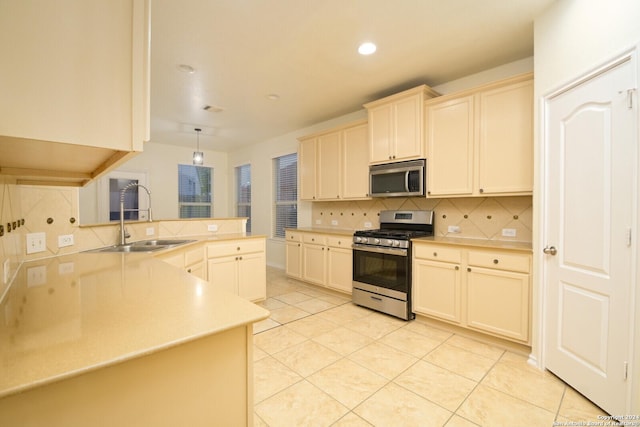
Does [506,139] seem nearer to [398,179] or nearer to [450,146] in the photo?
[450,146]

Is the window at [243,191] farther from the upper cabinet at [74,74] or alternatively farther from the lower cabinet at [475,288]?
the upper cabinet at [74,74]

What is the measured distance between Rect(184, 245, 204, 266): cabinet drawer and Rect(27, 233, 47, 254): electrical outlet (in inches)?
38.3

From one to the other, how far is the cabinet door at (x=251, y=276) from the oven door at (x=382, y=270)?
1.15 m

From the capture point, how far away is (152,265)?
1.64 meters

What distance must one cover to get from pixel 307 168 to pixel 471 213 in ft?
8.27

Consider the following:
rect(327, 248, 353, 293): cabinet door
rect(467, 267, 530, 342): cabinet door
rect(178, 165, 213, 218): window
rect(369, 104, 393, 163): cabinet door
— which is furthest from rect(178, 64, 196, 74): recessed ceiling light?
rect(178, 165, 213, 218): window

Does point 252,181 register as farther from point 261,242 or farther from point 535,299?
point 535,299

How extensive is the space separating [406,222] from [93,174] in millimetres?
3013

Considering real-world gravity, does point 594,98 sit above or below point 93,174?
above

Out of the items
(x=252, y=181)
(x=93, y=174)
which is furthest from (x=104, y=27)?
(x=252, y=181)

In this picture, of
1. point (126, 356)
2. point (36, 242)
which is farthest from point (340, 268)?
point (126, 356)

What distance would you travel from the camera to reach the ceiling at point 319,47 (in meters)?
2.05

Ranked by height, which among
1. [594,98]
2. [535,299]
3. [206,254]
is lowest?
[535,299]

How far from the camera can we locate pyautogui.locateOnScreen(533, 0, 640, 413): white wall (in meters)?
1.51
